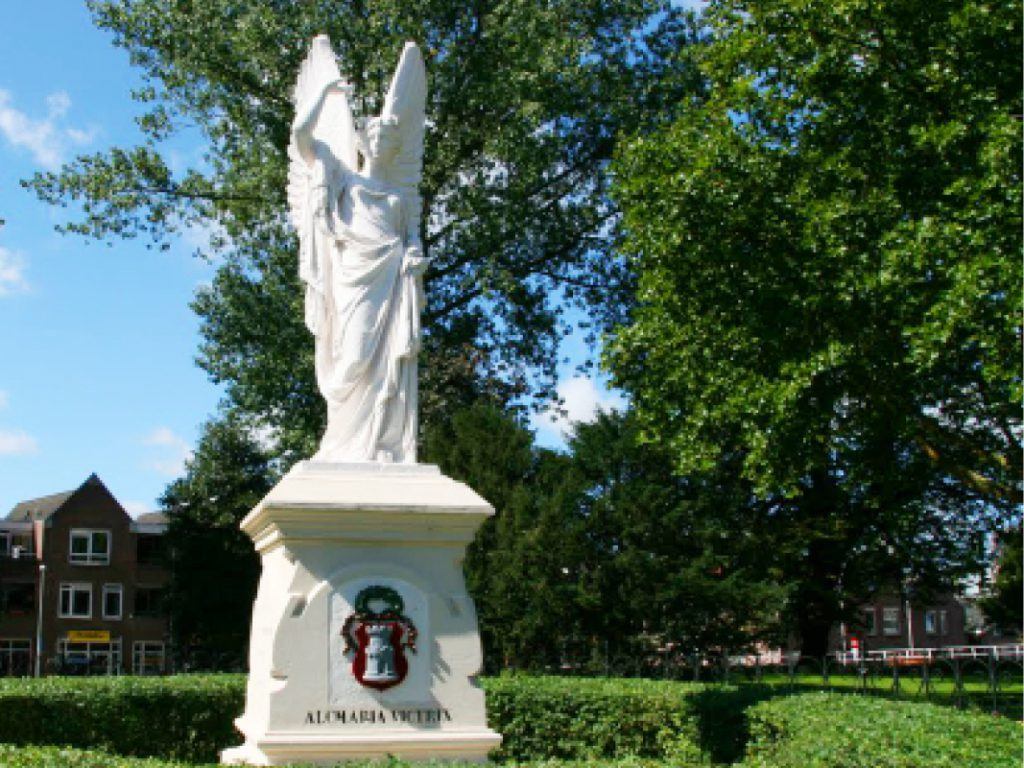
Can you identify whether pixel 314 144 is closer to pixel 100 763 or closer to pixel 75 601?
pixel 100 763

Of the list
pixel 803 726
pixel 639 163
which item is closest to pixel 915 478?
pixel 639 163

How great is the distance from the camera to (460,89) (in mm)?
22562

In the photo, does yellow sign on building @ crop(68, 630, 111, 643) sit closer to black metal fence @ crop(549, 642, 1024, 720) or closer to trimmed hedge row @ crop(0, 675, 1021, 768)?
black metal fence @ crop(549, 642, 1024, 720)

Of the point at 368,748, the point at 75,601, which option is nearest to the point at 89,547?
the point at 75,601

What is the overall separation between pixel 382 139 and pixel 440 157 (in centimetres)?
1236

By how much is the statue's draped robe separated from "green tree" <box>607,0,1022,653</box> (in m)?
6.14

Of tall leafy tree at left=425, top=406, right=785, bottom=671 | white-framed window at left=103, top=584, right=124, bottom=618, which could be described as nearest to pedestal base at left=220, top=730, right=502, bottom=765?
tall leafy tree at left=425, top=406, right=785, bottom=671

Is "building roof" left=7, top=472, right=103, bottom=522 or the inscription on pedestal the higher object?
"building roof" left=7, top=472, right=103, bottom=522

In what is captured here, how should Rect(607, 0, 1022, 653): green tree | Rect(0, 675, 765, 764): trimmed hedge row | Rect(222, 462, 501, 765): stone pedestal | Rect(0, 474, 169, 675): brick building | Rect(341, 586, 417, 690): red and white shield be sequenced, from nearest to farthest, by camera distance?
Rect(222, 462, 501, 765): stone pedestal → Rect(341, 586, 417, 690): red and white shield → Rect(0, 675, 765, 764): trimmed hedge row → Rect(607, 0, 1022, 653): green tree → Rect(0, 474, 169, 675): brick building

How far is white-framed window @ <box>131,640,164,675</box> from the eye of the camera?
52344 millimetres

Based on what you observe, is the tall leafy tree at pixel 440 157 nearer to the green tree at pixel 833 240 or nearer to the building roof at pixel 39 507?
the green tree at pixel 833 240

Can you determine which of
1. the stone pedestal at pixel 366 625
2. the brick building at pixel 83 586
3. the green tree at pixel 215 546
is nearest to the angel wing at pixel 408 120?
the stone pedestal at pixel 366 625

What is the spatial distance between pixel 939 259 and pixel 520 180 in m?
10.3

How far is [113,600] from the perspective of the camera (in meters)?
54.2
